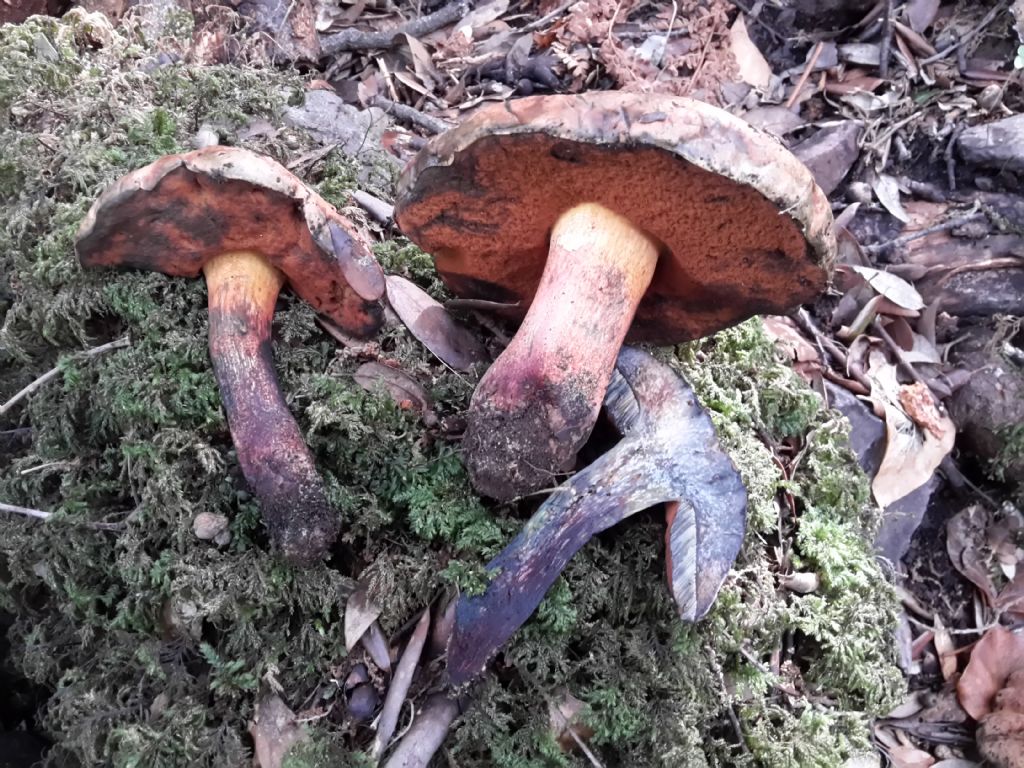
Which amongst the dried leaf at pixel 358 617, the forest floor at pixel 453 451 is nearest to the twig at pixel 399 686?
the forest floor at pixel 453 451

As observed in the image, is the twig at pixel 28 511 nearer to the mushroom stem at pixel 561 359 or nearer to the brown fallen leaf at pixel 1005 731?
the mushroom stem at pixel 561 359

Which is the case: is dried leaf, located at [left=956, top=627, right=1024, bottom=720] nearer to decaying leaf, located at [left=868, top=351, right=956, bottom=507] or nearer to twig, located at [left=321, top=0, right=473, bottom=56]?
decaying leaf, located at [left=868, top=351, right=956, bottom=507]

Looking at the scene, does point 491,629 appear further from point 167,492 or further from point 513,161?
point 513,161

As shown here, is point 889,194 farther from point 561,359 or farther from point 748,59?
point 561,359

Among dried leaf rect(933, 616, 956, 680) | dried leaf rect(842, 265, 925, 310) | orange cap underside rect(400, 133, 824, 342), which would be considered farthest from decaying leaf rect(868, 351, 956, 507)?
orange cap underside rect(400, 133, 824, 342)

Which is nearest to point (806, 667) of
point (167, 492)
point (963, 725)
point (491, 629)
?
point (963, 725)

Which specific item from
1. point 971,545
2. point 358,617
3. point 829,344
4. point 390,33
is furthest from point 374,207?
point 971,545
